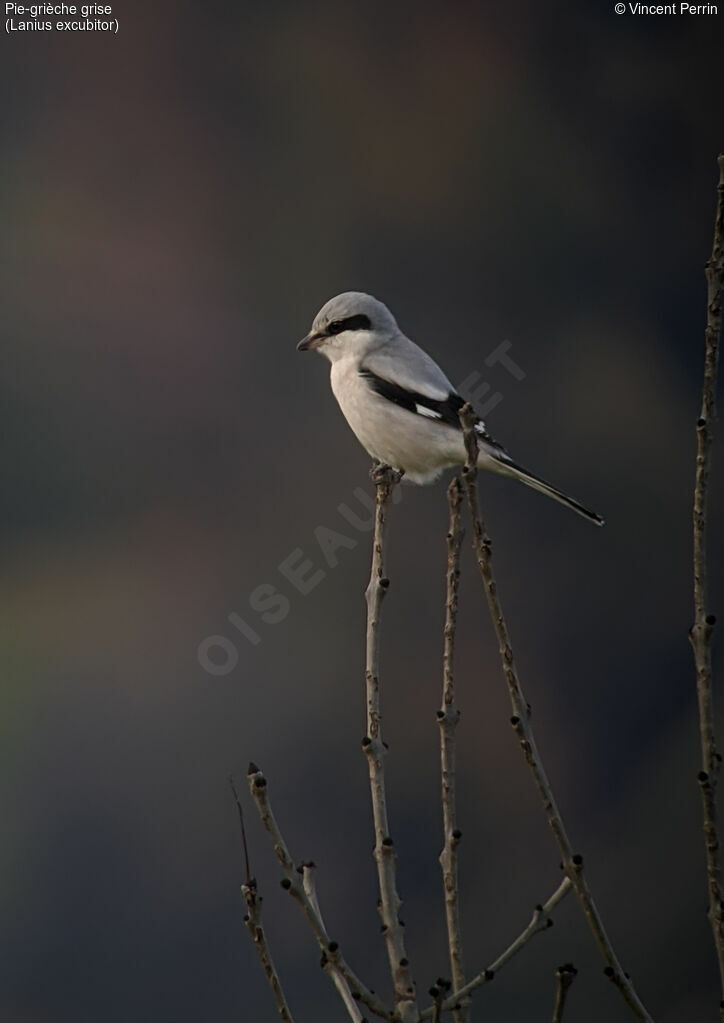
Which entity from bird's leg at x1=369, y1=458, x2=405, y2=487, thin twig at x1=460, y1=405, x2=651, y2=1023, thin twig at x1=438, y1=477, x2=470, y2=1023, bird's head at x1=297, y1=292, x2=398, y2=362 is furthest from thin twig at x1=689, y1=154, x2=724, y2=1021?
bird's head at x1=297, y1=292, x2=398, y2=362

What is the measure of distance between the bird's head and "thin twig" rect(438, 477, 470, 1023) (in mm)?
1116

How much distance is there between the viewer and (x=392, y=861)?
3.23 feet

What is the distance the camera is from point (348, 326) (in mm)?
2160

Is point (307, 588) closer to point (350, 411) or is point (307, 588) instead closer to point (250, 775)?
point (350, 411)

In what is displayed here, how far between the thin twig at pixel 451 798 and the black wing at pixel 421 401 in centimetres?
109

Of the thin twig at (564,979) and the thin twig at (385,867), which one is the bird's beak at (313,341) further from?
the thin twig at (564,979)

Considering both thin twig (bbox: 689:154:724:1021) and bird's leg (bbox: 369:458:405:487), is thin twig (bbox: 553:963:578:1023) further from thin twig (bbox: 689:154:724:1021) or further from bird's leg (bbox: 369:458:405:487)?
bird's leg (bbox: 369:458:405:487)

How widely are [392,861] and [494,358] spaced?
2.43 m

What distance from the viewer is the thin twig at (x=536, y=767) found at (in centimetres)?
86

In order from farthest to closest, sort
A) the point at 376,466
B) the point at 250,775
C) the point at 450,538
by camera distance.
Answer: the point at 376,466, the point at 450,538, the point at 250,775

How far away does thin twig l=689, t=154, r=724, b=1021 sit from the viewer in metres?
0.90

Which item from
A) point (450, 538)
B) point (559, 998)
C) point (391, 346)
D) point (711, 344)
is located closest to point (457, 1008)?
point (559, 998)

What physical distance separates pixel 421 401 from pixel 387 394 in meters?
0.07

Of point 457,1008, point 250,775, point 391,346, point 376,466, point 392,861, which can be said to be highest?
point 391,346
